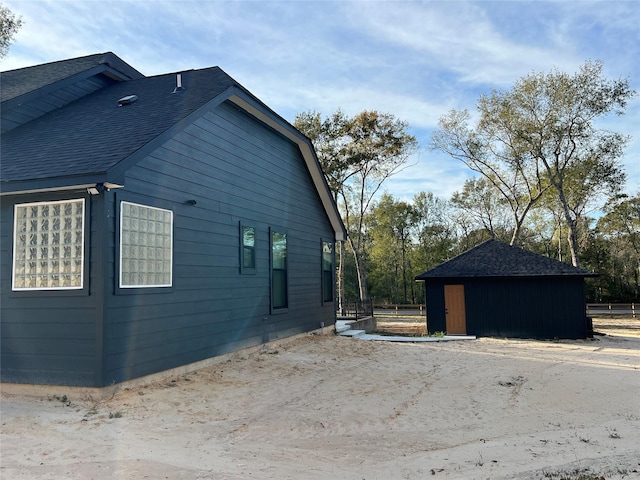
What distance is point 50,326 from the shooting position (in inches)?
245

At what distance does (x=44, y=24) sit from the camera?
32.7 feet

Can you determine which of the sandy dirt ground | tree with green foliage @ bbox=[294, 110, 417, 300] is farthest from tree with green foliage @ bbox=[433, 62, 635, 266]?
the sandy dirt ground

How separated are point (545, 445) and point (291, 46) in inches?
386

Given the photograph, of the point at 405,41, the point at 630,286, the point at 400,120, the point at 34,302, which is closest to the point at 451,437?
the point at 34,302

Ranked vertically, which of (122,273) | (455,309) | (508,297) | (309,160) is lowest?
(455,309)

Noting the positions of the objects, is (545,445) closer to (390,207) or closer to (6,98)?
(6,98)

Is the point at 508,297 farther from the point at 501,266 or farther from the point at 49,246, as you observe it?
the point at 49,246

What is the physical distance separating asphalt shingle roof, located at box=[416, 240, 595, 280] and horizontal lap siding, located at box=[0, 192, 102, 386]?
13.6m

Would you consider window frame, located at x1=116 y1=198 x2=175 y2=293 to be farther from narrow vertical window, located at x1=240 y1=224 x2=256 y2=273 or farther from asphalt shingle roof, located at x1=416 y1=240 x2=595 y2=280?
asphalt shingle roof, located at x1=416 y1=240 x2=595 y2=280

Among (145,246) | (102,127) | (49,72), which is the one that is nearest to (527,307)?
(145,246)

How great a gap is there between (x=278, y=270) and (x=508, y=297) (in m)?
9.78

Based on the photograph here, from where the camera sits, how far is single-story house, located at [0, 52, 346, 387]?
612cm

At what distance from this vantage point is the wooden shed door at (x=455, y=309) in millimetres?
17734

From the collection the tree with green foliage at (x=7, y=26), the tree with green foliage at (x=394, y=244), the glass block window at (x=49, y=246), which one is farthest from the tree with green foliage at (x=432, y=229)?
the glass block window at (x=49, y=246)
